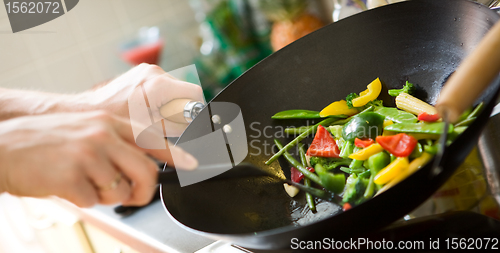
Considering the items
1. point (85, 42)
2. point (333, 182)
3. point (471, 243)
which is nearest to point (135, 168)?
point (333, 182)

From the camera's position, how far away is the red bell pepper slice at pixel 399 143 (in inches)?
27.9

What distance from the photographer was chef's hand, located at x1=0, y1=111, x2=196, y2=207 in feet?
1.70

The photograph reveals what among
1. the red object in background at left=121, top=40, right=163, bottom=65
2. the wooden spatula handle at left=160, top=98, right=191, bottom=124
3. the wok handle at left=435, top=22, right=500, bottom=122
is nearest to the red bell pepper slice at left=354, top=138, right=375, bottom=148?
the wok handle at left=435, top=22, right=500, bottom=122

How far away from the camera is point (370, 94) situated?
0.89m

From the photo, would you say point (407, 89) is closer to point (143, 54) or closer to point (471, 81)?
point (471, 81)

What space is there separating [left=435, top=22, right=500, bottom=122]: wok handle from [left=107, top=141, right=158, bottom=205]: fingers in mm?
397

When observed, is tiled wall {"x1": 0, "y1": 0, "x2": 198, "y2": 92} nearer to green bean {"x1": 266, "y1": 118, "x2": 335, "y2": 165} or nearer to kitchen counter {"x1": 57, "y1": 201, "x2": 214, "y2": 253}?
kitchen counter {"x1": 57, "y1": 201, "x2": 214, "y2": 253}

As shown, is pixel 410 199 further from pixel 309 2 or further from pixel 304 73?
pixel 309 2

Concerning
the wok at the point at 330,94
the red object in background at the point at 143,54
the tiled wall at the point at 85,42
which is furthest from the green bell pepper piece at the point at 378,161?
the tiled wall at the point at 85,42

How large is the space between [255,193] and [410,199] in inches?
15.3

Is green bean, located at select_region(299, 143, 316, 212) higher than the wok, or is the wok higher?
the wok

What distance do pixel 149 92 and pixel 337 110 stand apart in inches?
20.4

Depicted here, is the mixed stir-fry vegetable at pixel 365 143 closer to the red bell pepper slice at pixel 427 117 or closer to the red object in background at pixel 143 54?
the red bell pepper slice at pixel 427 117

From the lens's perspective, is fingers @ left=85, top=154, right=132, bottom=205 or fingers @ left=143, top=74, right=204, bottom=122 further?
fingers @ left=143, top=74, right=204, bottom=122
